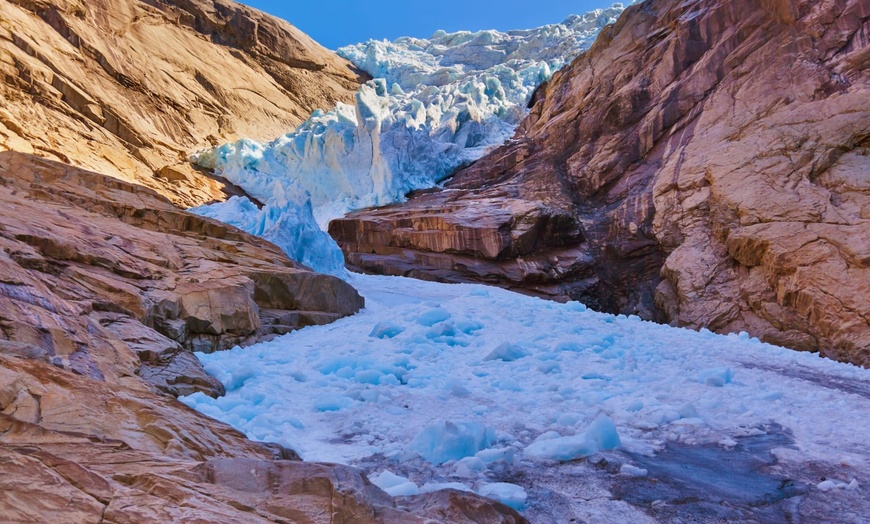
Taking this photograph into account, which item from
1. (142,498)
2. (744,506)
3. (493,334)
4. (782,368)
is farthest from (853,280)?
(142,498)

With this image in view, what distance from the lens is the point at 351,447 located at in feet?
12.7

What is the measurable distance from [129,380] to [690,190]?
14.3m

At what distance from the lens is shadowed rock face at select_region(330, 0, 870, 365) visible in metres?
10.6

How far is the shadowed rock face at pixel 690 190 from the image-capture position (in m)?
10.6

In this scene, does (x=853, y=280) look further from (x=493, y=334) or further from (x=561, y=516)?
(x=561, y=516)

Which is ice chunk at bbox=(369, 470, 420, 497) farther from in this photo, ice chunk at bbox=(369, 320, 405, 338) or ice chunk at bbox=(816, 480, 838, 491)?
ice chunk at bbox=(369, 320, 405, 338)

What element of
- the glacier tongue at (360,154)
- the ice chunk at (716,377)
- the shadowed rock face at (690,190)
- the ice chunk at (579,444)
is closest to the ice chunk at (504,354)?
the ice chunk at (716,377)

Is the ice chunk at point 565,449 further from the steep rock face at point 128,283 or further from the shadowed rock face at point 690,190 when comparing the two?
the shadowed rock face at point 690,190

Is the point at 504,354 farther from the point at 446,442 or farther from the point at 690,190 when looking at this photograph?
the point at 690,190

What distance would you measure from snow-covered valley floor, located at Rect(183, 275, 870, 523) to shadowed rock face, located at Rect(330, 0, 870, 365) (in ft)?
13.4

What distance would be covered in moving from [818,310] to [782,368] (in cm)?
459

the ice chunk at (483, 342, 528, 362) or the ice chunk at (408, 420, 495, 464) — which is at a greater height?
the ice chunk at (483, 342, 528, 362)

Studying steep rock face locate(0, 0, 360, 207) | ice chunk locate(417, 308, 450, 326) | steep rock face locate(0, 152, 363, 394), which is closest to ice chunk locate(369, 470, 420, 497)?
steep rock face locate(0, 152, 363, 394)

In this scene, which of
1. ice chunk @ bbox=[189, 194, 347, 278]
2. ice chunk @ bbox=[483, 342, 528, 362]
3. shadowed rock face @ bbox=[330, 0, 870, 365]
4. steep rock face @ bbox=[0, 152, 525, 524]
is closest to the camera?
steep rock face @ bbox=[0, 152, 525, 524]
